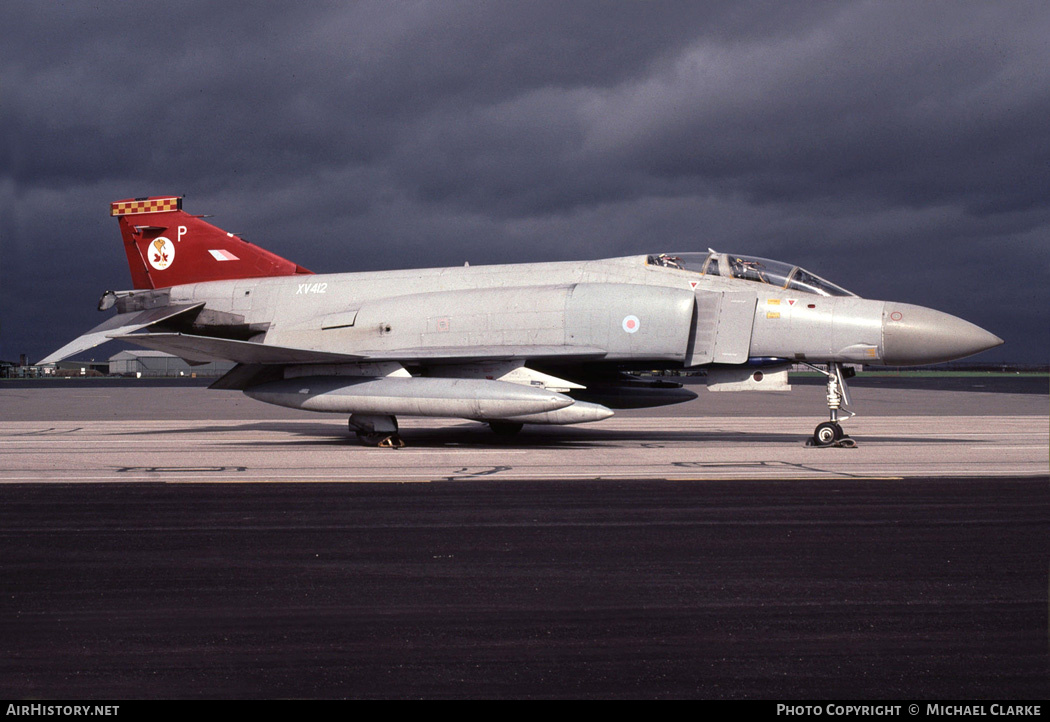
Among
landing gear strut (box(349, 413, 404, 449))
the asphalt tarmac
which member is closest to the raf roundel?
landing gear strut (box(349, 413, 404, 449))

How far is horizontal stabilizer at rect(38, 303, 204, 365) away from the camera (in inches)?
660

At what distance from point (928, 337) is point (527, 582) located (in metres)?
11.1

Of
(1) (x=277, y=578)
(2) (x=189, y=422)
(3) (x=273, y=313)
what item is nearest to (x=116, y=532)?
(1) (x=277, y=578)

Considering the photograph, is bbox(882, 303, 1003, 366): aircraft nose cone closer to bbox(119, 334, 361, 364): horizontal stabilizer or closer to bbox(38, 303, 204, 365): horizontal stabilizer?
bbox(119, 334, 361, 364): horizontal stabilizer

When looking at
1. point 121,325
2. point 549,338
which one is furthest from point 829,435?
point 121,325

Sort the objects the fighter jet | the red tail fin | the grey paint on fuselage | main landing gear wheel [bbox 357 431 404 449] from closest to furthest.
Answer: the fighter jet → the grey paint on fuselage → main landing gear wheel [bbox 357 431 404 449] → the red tail fin

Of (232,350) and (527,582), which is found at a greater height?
(232,350)

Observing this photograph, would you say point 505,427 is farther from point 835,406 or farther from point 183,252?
point 183,252

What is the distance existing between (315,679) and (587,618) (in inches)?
60.3

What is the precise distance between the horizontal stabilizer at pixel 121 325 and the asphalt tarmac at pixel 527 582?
226 inches

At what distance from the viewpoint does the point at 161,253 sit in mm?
19312

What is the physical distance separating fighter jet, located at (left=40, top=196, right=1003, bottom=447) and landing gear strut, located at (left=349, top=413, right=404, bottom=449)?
26 mm

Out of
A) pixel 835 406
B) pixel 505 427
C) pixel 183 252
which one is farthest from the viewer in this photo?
pixel 183 252
